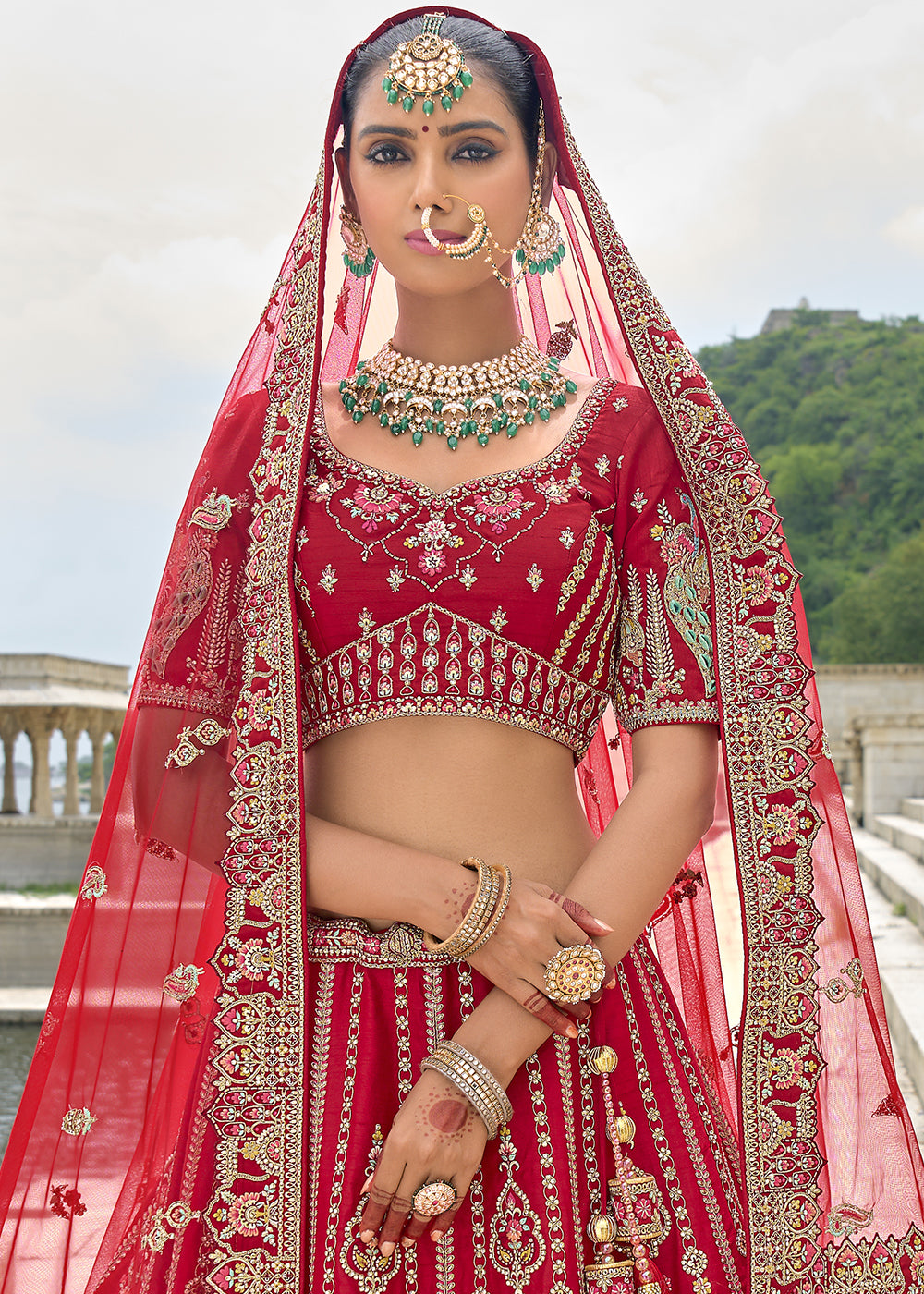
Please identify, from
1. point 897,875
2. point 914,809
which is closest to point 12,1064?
point 897,875

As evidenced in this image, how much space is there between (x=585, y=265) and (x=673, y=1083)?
120 centimetres

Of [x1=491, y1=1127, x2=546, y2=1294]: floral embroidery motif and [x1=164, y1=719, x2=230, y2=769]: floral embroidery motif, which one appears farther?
[x1=164, y1=719, x2=230, y2=769]: floral embroidery motif

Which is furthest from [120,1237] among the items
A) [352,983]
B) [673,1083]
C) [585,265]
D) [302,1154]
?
[585,265]

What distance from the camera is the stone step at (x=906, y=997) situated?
16.5 feet

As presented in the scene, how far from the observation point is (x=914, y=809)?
14.7 metres

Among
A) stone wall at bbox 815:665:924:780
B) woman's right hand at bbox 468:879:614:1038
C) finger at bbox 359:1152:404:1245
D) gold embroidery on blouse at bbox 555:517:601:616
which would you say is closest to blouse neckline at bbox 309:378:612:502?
gold embroidery on blouse at bbox 555:517:601:616

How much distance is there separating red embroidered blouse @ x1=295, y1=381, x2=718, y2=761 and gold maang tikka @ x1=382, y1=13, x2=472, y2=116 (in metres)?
0.50

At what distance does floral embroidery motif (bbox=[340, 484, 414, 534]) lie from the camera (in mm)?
1708

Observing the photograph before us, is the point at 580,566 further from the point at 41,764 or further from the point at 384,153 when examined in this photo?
the point at 41,764

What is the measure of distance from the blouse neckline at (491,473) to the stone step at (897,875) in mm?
5865

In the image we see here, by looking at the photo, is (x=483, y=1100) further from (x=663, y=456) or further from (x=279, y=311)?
(x=279, y=311)

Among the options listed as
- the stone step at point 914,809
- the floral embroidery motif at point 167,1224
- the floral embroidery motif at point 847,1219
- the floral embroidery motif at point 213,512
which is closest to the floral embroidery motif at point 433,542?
the floral embroidery motif at point 213,512

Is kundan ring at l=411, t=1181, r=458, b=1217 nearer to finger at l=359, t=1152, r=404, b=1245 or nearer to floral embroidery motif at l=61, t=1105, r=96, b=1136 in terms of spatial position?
finger at l=359, t=1152, r=404, b=1245

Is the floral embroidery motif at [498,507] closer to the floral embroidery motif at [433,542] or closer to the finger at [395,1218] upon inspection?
the floral embroidery motif at [433,542]
